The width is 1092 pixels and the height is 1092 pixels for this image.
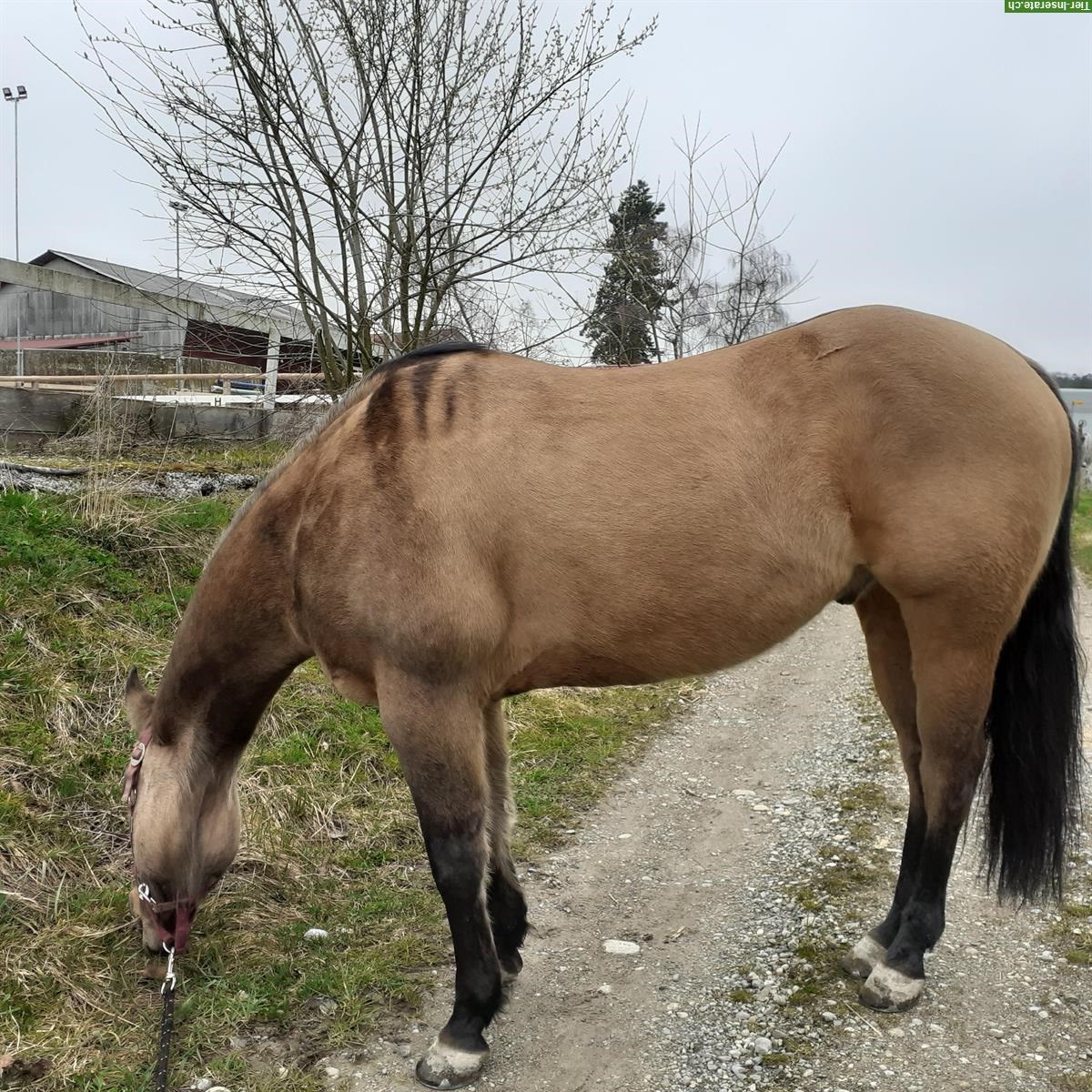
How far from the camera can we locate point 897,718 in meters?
3.20

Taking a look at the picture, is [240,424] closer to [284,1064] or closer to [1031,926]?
[284,1064]

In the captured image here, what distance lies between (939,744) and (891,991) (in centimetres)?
86

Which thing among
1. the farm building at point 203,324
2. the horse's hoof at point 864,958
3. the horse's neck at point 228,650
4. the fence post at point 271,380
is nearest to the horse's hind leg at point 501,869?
the horse's neck at point 228,650

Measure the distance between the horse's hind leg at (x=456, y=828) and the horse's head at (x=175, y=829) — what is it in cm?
82

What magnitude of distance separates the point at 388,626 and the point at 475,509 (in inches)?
17.4

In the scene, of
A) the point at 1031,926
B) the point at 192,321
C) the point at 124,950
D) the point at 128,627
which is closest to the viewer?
the point at 124,950

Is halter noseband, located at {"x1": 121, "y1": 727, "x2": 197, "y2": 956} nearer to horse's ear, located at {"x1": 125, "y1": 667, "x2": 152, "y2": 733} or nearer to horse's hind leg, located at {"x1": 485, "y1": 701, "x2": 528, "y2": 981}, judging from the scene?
horse's ear, located at {"x1": 125, "y1": 667, "x2": 152, "y2": 733}

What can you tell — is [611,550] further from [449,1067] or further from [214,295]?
[214,295]

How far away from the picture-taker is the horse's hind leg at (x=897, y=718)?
121 inches

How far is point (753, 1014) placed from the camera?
9.31ft

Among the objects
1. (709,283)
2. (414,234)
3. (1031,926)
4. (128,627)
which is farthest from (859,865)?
(709,283)

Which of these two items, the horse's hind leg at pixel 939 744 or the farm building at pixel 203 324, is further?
the farm building at pixel 203 324

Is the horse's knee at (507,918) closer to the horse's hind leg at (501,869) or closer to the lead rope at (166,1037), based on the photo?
the horse's hind leg at (501,869)

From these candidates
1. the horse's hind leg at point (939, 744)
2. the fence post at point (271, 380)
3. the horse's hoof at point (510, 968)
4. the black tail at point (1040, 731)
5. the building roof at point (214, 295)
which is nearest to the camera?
the horse's hind leg at point (939, 744)
